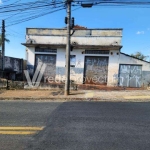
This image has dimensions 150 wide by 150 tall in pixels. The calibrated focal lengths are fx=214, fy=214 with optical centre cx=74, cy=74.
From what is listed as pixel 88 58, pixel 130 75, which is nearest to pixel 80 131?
pixel 88 58

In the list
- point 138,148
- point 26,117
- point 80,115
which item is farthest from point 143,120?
point 26,117

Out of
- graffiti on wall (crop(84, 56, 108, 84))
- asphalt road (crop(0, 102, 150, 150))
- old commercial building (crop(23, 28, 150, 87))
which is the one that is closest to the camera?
asphalt road (crop(0, 102, 150, 150))

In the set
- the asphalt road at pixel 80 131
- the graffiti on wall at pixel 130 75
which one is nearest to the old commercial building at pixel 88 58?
the graffiti on wall at pixel 130 75

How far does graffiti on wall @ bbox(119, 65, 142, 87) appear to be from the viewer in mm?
21859

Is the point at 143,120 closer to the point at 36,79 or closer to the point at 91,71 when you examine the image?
the point at 91,71

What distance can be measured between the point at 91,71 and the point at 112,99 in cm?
949

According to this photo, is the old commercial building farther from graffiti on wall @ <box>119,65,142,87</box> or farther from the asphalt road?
the asphalt road

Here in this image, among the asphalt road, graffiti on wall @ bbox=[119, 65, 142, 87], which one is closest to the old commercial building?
graffiti on wall @ bbox=[119, 65, 142, 87]

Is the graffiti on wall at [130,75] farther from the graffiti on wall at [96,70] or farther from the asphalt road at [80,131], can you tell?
the asphalt road at [80,131]

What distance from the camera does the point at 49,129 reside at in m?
6.16

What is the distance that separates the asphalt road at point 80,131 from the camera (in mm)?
4910

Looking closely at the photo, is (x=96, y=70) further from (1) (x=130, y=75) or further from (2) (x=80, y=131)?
(2) (x=80, y=131)

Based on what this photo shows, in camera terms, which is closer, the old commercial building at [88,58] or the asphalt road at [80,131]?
the asphalt road at [80,131]

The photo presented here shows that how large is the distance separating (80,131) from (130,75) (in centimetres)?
1698
